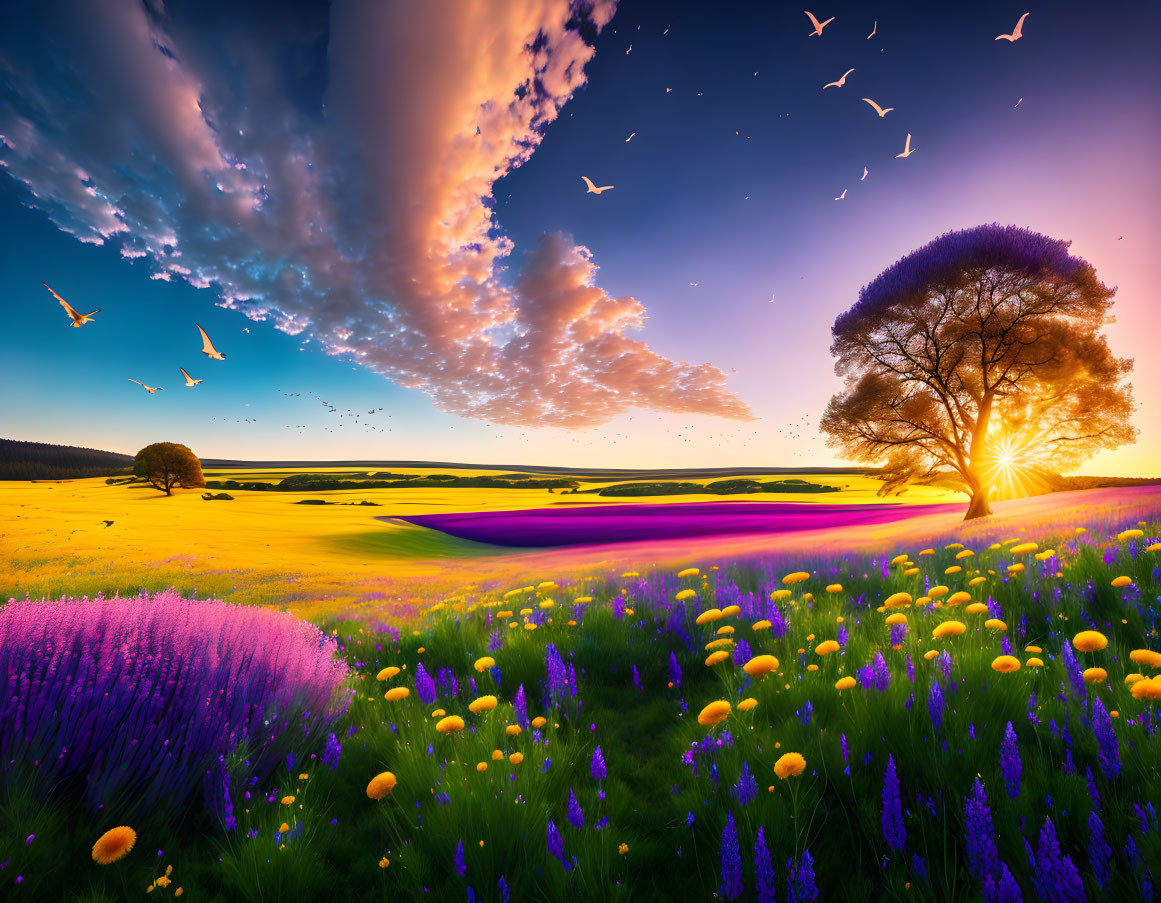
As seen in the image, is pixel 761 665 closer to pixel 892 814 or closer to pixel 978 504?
pixel 892 814

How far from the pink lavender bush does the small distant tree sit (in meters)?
59.3

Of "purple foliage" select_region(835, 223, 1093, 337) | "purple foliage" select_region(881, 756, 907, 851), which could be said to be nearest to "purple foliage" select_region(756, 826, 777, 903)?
Answer: "purple foliage" select_region(881, 756, 907, 851)

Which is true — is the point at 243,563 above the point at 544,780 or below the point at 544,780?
below

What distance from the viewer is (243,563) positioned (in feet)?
53.2

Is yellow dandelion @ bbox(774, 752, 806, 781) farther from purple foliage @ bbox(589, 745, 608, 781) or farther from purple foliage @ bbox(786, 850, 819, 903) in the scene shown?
purple foliage @ bbox(589, 745, 608, 781)

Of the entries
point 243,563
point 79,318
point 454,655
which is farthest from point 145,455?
point 454,655

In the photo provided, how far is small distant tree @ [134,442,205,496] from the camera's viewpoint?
154ft

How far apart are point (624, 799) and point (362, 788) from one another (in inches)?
52.9

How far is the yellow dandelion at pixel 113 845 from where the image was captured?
1475 mm

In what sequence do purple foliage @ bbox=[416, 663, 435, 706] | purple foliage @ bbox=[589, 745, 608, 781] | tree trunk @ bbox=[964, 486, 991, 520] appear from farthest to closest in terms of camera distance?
tree trunk @ bbox=[964, 486, 991, 520], purple foliage @ bbox=[416, 663, 435, 706], purple foliage @ bbox=[589, 745, 608, 781]

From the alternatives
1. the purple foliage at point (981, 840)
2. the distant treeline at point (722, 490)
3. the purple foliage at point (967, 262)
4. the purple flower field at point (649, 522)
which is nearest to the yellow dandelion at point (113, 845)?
the purple foliage at point (981, 840)

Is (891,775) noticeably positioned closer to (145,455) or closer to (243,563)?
(243,563)

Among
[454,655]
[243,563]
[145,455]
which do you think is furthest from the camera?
[145,455]

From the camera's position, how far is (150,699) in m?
2.24
